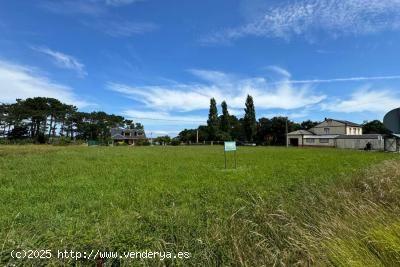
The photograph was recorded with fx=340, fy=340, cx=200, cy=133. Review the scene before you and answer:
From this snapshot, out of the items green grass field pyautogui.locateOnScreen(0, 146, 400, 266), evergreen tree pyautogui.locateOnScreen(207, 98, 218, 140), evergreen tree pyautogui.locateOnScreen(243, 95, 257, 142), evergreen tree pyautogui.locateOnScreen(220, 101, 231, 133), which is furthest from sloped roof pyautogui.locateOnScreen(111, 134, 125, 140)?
green grass field pyautogui.locateOnScreen(0, 146, 400, 266)

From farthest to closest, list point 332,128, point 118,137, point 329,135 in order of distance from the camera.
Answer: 1. point 118,137
2. point 332,128
3. point 329,135

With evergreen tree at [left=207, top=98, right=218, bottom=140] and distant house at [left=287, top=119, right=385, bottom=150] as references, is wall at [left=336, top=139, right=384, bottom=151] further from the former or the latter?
evergreen tree at [left=207, top=98, right=218, bottom=140]

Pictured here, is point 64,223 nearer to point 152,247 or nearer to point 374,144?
point 152,247

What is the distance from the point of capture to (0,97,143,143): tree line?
9612 cm

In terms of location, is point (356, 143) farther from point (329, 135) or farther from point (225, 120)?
point (225, 120)

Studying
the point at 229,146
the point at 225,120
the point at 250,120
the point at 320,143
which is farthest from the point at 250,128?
the point at 229,146

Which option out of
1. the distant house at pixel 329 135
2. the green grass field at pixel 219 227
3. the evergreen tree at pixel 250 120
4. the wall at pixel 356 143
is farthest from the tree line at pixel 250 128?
the green grass field at pixel 219 227

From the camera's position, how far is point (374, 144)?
65250 millimetres

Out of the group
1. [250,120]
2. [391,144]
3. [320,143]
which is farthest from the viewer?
[250,120]

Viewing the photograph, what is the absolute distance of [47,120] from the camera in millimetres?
104375

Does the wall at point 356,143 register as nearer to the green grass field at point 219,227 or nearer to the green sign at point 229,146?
the green sign at point 229,146

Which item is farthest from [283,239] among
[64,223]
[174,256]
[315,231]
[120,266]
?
[64,223]

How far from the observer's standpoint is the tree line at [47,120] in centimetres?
9612

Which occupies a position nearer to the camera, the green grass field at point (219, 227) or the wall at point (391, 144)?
the green grass field at point (219, 227)
